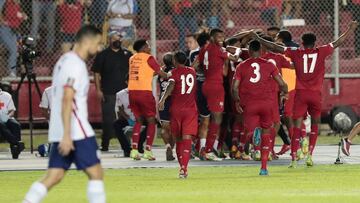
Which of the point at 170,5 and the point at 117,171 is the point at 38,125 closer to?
the point at 170,5

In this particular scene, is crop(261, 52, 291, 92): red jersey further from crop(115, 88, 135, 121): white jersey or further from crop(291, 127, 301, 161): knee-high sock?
crop(115, 88, 135, 121): white jersey

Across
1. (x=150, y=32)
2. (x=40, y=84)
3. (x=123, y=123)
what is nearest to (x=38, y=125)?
(x=40, y=84)

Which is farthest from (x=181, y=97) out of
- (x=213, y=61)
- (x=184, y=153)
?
(x=213, y=61)

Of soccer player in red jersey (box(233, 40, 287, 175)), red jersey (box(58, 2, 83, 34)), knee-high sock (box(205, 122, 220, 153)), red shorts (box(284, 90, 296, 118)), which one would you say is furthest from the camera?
red jersey (box(58, 2, 83, 34))

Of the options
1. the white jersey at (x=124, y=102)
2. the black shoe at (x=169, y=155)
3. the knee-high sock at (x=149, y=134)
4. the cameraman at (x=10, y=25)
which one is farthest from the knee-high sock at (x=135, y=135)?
the cameraman at (x=10, y=25)

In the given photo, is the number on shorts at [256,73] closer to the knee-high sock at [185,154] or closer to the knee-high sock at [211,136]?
the knee-high sock at [185,154]

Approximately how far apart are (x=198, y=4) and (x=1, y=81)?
15.6 ft

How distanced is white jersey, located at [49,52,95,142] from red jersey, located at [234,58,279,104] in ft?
21.2

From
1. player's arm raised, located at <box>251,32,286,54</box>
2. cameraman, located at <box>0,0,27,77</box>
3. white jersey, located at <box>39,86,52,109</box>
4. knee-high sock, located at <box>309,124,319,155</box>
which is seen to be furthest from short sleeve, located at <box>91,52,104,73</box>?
knee-high sock, located at <box>309,124,319,155</box>

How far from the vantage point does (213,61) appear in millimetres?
21109

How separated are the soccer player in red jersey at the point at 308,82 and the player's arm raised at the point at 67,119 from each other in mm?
8024

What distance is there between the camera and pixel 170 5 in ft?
87.5

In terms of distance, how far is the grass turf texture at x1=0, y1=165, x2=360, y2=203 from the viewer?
48.6ft

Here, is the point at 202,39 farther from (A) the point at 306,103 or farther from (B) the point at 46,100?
(B) the point at 46,100
